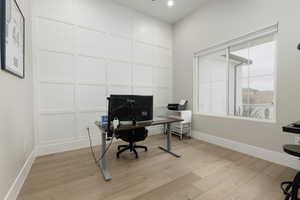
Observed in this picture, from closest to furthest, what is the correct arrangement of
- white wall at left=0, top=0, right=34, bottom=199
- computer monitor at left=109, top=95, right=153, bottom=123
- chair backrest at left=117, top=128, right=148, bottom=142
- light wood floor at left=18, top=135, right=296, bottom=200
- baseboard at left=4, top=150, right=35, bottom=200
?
white wall at left=0, top=0, right=34, bottom=199 < baseboard at left=4, top=150, right=35, bottom=200 < light wood floor at left=18, top=135, right=296, bottom=200 < computer monitor at left=109, top=95, right=153, bottom=123 < chair backrest at left=117, top=128, right=148, bottom=142

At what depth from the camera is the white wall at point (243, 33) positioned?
212 cm

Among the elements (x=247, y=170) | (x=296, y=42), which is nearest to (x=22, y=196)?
(x=247, y=170)

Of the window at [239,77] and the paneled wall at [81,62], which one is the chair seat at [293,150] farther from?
the paneled wall at [81,62]

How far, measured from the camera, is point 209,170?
2.10 metres

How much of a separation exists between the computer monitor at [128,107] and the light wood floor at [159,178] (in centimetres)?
81

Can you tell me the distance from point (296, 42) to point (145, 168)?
116 inches

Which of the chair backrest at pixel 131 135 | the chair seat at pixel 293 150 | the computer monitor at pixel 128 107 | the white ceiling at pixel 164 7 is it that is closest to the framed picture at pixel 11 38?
the computer monitor at pixel 128 107

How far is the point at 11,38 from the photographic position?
1490mm

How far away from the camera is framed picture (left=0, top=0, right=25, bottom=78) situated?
1.29m

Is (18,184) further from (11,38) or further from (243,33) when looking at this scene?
(243,33)

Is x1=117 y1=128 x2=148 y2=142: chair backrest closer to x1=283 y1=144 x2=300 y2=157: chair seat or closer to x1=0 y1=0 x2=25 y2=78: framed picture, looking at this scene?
x1=0 y1=0 x2=25 y2=78: framed picture

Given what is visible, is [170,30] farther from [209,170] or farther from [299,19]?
[209,170]

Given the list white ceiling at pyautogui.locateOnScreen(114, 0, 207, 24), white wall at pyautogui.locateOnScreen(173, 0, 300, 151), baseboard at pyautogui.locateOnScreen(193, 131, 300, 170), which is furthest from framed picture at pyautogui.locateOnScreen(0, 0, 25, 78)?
baseboard at pyautogui.locateOnScreen(193, 131, 300, 170)

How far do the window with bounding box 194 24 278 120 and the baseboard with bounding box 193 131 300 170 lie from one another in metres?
0.57
